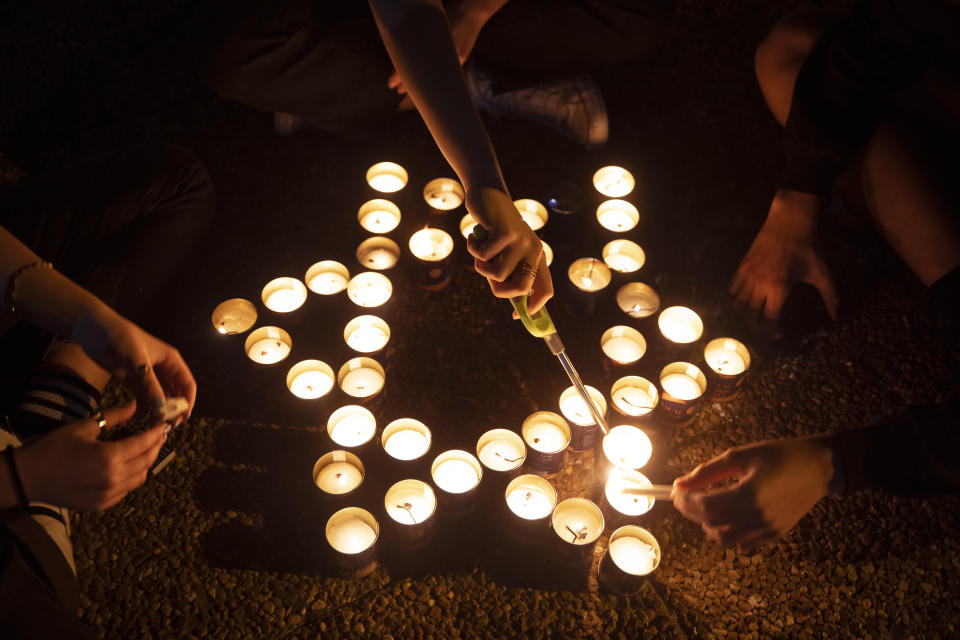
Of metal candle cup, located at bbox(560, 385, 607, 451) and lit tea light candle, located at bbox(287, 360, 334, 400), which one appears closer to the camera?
metal candle cup, located at bbox(560, 385, 607, 451)

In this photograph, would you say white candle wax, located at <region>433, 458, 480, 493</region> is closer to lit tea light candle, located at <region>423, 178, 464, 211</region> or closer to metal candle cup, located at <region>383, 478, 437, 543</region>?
metal candle cup, located at <region>383, 478, 437, 543</region>

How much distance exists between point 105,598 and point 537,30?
2313 millimetres

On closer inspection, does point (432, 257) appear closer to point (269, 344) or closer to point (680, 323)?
point (269, 344)

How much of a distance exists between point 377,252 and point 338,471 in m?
0.83

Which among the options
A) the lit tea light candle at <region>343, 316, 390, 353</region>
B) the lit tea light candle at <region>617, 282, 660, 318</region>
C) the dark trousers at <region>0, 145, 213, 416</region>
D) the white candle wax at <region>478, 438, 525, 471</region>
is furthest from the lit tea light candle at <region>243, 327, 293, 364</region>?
the lit tea light candle at <region>617, 282, 660, 318</region>

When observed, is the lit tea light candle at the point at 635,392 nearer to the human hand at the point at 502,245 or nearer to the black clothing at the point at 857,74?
the human hand at the point at 502,245

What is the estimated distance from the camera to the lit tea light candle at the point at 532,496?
68.5 inches

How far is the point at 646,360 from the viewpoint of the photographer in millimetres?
2078

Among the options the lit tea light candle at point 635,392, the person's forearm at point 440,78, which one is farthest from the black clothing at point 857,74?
the person's forearm at point 440,78

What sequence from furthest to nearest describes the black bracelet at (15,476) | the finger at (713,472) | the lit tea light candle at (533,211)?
the lit tea light candle at (533,211)
the finger at (713,472)
the black bracelet at (15,476)

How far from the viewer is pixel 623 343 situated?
80.2 inches

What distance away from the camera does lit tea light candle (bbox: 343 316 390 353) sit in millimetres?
2053

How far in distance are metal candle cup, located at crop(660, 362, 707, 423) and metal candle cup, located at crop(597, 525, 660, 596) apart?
14.8 inches

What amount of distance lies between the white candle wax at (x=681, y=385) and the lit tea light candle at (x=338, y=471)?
0.93 metres
